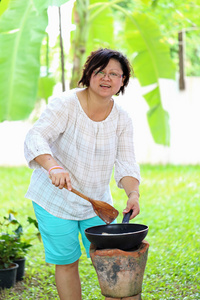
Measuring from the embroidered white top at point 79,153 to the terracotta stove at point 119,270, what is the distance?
483mm

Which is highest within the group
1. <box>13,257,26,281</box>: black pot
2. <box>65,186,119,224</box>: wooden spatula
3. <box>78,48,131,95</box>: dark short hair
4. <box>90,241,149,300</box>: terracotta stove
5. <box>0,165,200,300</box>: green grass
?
<box>78,48,131,95</box>: dark short hair

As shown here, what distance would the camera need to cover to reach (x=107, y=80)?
8.41 feet

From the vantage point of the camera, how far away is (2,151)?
1088cm

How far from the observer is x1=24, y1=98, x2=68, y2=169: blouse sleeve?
2.46 m

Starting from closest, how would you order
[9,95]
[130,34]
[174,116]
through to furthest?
[9,95], [130,34], [174,116]

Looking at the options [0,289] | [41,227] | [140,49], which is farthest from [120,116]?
[140,49]

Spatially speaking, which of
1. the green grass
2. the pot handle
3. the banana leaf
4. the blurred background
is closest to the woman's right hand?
the pot handle

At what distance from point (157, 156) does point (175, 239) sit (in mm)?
5448

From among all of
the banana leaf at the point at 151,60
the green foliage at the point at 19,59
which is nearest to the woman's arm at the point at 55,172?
the green foliage at the point at 19,59

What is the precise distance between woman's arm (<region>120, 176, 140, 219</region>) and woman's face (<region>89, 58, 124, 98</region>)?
0.54 meters

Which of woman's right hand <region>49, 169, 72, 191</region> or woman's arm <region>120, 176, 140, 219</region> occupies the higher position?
woman's right hand <region>49, 169, 72, 191</region>

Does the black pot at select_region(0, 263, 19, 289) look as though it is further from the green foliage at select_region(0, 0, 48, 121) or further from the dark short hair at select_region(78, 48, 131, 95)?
the dark short hair at select_region(78, 48, 131, 95)

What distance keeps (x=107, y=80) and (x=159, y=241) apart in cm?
297

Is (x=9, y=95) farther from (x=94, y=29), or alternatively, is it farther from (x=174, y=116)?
(x=174, y=116)
